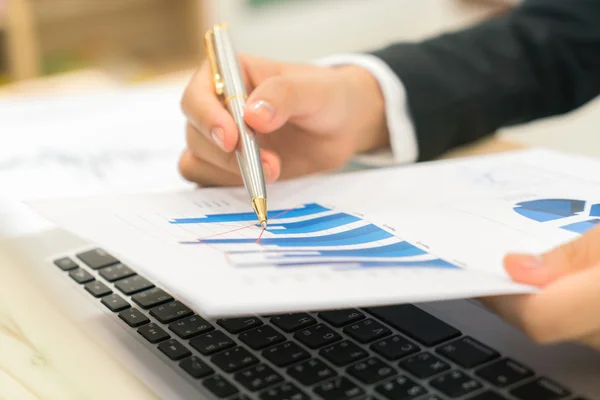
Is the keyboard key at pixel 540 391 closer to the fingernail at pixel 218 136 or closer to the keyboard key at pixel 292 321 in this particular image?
the keyboard key at pixel 292 321

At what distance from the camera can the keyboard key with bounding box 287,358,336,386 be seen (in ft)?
1.12

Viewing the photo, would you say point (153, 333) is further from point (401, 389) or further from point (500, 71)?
point (500, 71)

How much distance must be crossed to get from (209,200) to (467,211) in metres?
0.18

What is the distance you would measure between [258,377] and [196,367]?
0.11 ft

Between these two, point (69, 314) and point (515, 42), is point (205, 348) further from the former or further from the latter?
point (515, 42)

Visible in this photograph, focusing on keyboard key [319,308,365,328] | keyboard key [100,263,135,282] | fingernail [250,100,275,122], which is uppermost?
fingernail [250,100,275,122]

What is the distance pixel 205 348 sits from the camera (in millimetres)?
373

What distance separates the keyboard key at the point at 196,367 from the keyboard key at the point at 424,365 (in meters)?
0.10

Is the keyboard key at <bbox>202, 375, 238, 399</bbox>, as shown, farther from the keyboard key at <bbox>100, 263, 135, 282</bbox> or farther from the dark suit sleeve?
the dark suit sleeve

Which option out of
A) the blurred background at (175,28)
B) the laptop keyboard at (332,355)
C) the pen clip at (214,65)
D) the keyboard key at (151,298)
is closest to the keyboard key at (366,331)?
the laptop keyboard at (332,355)

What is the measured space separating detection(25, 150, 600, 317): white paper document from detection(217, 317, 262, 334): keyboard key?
0.05m

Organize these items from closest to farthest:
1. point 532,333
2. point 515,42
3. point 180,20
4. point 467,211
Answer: point 532,333 → point 467,211 → point 515,42 → point 180,20

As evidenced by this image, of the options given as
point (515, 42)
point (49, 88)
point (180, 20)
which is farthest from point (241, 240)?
point (180, 20)

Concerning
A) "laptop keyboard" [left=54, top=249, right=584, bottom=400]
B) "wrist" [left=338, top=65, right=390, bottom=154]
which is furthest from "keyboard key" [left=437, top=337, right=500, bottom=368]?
"wrist" [left=338, top=65, right=390, bottom=154]
